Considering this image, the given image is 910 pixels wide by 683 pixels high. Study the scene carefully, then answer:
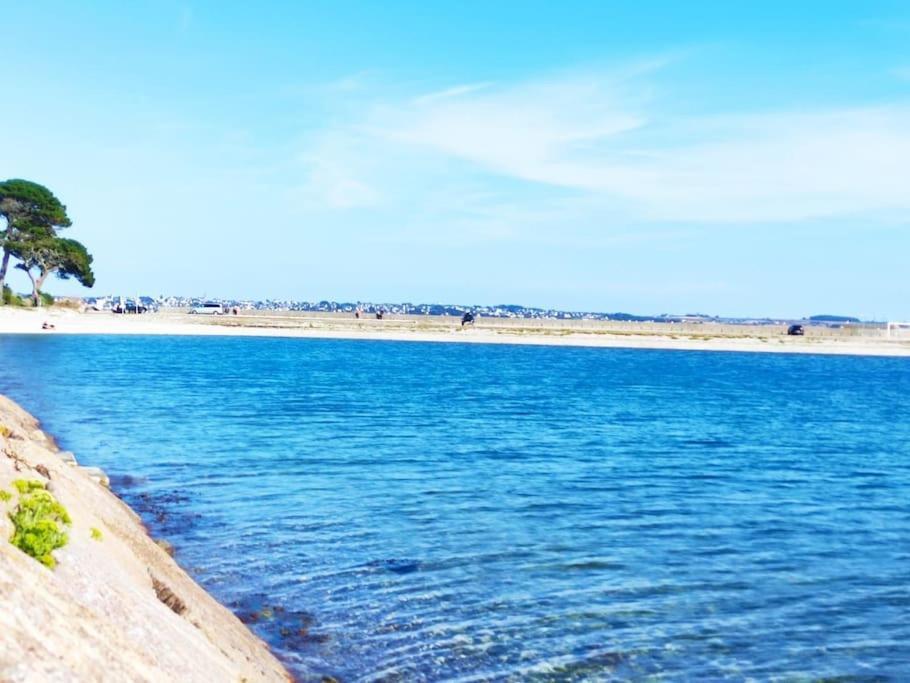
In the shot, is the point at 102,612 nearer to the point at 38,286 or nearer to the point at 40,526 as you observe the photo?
the point at 40,526

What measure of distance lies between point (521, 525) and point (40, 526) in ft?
46.7

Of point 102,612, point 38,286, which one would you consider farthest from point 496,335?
point 102,612

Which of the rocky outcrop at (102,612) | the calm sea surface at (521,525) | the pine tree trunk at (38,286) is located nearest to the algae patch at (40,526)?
the rocky outcrop at (102,612)

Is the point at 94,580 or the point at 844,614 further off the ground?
the point at 94,580

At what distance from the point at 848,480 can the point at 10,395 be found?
39.3m

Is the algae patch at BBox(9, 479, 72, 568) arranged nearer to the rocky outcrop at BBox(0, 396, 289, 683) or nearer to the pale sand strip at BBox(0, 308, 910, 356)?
the rocky outcrop at BBox(0, 396, 289, 683)

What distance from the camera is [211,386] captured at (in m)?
59.5

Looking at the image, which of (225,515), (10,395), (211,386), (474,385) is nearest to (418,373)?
(474,385)

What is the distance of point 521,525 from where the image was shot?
22.6 meters

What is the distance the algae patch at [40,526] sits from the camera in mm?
9789

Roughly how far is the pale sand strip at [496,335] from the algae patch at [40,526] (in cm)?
12331

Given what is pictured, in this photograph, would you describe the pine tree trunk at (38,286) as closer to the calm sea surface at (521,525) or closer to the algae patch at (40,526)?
the calm sea surface at (521,525)

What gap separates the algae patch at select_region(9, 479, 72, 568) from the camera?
9.79 m

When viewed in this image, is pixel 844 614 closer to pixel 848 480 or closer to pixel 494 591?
pixel 494 591
